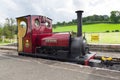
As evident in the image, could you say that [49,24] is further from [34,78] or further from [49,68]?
[34,78]

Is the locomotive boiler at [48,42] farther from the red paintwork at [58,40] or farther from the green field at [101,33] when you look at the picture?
the green field at [101,33]

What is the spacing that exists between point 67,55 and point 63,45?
23.9 inches

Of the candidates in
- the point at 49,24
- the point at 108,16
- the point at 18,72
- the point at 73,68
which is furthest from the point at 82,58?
the point at 108,16

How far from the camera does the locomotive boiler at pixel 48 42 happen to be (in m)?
9.17

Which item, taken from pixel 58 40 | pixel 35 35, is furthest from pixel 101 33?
pixel 58 40

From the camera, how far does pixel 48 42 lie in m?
10.6

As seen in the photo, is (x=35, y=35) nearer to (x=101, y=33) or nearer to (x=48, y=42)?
(x=48, y=42)

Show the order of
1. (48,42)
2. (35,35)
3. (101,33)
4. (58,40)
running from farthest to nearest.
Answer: (101,33) < (35,35) < (48,42) < (58,40)

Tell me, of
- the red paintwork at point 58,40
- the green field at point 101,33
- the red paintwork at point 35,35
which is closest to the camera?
the red paintwork at point 58,40

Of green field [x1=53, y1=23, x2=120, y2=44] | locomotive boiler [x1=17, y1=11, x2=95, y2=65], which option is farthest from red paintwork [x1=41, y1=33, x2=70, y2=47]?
green field [x1=53, y1=23, x2=120, y2=44]

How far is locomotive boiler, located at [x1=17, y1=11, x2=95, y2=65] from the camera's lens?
9.17 meters

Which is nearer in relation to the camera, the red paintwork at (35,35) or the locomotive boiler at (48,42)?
the locomotive boiler at (48,42)

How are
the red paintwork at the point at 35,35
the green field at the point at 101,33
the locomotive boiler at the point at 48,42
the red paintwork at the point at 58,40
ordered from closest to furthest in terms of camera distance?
the locomotive boiler at the point at 48,42 < the red paintwork at the point at 58,40 < the red paintwork at the point at 35,35 < the green field at the point at 101,33

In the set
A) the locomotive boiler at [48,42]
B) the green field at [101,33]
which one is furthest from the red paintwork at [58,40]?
the green field at [101,33]
